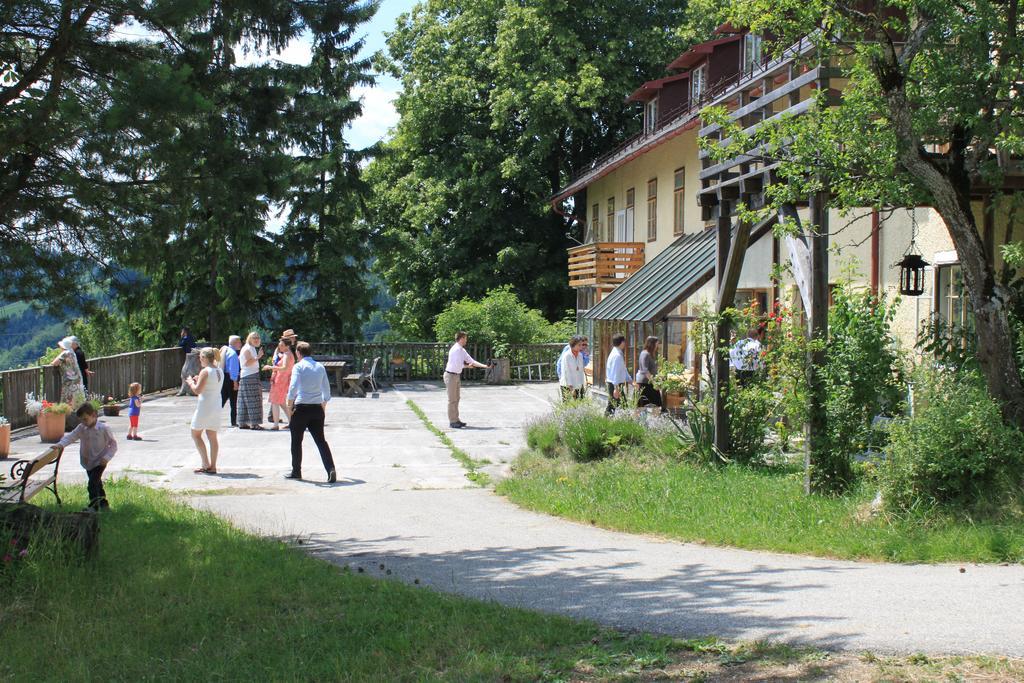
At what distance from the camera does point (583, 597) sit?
7.16 m

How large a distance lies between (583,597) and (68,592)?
11.5 ft

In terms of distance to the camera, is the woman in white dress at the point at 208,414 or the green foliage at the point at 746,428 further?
the woman in white dress at the point at 208,414

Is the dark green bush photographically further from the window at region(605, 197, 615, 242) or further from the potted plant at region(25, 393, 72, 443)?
the window at region(605, 197, 615, 242)

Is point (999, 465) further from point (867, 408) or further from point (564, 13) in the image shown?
point (564, 13)

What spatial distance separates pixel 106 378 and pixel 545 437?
48.8ft

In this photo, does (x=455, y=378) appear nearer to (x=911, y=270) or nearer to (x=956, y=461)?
(x=911, y=270)

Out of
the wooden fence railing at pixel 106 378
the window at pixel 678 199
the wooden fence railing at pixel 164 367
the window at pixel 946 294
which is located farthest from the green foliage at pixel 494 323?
the window at pixel 946 294

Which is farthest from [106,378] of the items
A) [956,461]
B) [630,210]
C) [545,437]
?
[956,461]

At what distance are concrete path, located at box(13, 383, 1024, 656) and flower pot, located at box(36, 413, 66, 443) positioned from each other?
1934 mm

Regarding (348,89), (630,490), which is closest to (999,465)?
(630,490)

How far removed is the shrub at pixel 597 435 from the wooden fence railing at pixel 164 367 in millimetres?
10716

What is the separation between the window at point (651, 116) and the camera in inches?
1320

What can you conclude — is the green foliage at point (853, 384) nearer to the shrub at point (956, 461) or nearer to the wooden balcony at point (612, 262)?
the shrub at point (956, 461)

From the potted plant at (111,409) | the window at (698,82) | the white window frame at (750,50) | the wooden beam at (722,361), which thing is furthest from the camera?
the window at (698,82)
